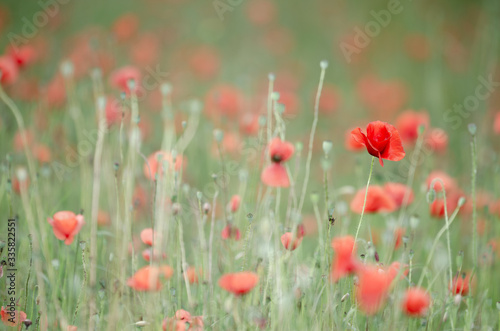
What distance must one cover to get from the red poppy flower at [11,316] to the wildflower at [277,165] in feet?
2.39

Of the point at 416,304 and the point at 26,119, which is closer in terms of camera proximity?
the point at 416,304

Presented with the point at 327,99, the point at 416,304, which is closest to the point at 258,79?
the point at 327,99

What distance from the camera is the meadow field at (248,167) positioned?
1.42m

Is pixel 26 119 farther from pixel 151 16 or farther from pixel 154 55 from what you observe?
pixel 151 16

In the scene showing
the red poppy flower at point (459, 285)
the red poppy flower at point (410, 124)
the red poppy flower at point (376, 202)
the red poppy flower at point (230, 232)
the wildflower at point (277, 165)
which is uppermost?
the red poppy flower at point (410, 124)

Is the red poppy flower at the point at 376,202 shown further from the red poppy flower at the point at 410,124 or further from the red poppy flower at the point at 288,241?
the red poppy flower at the point at 410,124

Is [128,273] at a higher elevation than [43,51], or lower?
lower

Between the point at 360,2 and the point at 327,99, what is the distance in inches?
92.5

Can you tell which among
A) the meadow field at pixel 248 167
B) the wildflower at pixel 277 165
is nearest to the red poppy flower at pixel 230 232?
the meadow field at pixel 248 167

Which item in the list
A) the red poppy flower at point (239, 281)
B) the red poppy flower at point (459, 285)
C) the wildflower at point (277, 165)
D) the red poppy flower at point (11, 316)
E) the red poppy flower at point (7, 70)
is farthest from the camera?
the red poppy flower at point (7, 70)

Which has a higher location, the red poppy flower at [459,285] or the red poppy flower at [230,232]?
the red poppy flower at [230,232]

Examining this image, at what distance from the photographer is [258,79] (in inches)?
174

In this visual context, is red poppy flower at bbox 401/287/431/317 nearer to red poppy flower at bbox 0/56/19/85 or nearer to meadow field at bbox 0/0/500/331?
meadow field at bbox 0/0/500/331

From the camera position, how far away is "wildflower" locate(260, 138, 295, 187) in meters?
1.63
